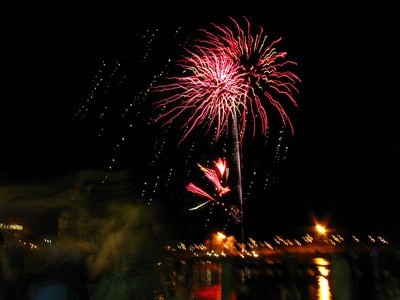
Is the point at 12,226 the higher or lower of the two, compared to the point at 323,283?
lower

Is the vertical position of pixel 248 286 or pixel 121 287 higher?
pixel 248 286

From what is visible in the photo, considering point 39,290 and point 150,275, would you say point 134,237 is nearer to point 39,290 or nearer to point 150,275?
point 150,275

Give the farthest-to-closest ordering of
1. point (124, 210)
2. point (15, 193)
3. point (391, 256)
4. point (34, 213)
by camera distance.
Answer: point (391, 256) → point (34, 213) → point (15, 193) → point (124, 210)

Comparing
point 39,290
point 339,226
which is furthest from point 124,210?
point 339,226

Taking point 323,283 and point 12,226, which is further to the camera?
point 323,283

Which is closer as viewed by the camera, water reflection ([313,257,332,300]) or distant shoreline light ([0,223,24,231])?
distant shoreline light ([0,223,24,231])

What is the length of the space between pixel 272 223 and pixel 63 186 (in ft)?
285

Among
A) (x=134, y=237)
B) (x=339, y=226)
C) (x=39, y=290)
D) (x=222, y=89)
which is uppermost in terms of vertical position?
(x=339, y=226)

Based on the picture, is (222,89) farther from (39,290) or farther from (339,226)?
(339,226)

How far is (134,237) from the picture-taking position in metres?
5.49

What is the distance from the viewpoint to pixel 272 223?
91938 mm

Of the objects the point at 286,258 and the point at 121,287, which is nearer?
the point at 121,287

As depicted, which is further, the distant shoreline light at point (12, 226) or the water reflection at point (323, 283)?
the water reflection at point (323, 283)

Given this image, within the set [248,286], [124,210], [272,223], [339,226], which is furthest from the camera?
[272,223]
